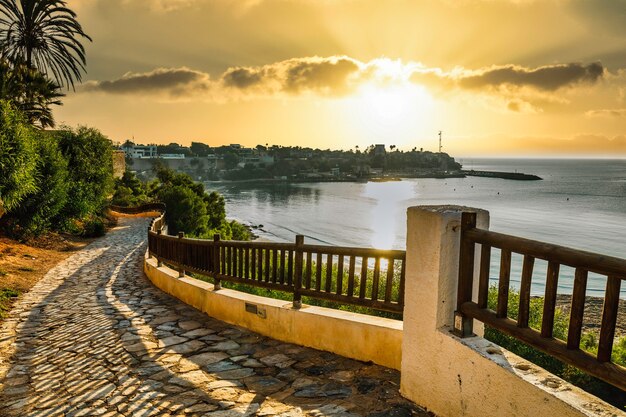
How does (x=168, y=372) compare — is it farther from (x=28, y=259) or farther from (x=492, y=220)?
(x=492, y=220)

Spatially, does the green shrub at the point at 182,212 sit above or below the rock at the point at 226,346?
below

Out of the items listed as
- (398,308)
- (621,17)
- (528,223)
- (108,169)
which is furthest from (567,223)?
(398,308)

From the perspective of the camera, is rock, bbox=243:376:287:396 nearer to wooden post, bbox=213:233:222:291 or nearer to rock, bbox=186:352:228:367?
rock, bbox=186:352:228:367

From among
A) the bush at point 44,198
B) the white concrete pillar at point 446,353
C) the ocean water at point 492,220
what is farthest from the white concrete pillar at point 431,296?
the ocean water at point 492,220

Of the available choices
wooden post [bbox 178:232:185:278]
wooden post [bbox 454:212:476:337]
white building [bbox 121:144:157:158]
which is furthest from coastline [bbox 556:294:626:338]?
white building [bbox 121:144:157:158]

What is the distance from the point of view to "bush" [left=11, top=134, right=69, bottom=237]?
15.6m

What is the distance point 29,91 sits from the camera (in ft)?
76.8

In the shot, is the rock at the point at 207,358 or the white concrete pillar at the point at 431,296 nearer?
the white concrete pillar at the point at 431,296

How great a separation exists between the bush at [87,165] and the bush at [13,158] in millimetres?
6675

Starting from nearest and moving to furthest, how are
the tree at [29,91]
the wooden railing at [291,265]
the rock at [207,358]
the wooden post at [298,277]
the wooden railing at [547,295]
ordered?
the wooden railing at [547,295] < the wooden railing at [291,265] < the rock at [207,358] < the wooden post at [298,277] < the tree at [29,91]

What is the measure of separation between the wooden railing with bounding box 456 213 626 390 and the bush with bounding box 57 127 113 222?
2041cm

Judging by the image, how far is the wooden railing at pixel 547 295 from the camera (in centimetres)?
226

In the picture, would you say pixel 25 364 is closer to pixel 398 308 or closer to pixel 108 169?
pixel 398 308

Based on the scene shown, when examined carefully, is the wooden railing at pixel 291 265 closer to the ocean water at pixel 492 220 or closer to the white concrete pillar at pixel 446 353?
the white concrete pillar at pixel 446 353
